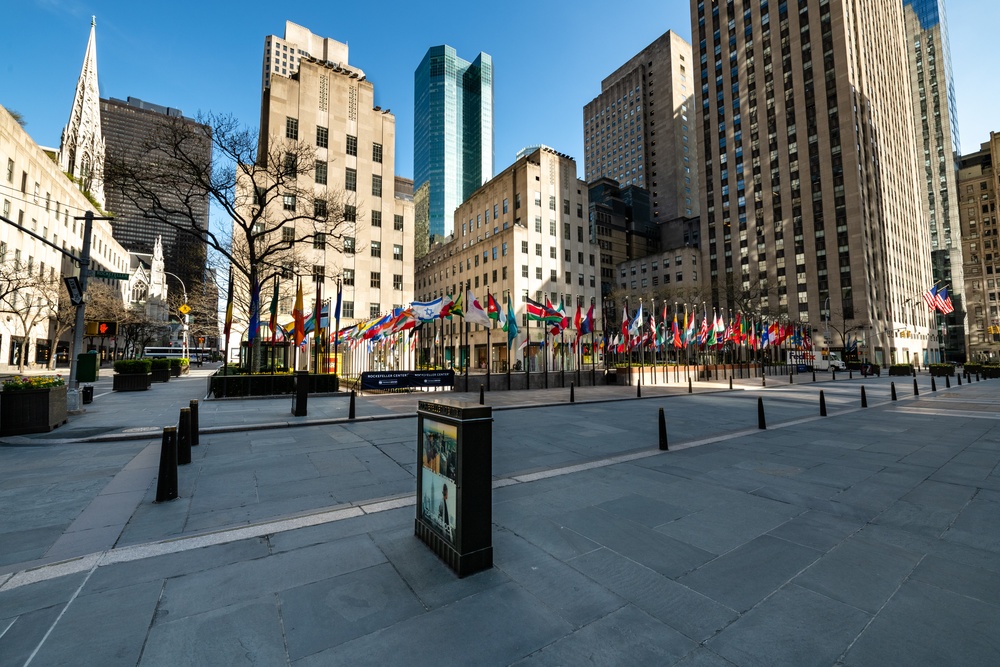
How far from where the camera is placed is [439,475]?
13.4ft

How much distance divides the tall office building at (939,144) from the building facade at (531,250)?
90.6 metres

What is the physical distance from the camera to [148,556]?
410 cm

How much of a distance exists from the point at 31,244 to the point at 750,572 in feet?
218

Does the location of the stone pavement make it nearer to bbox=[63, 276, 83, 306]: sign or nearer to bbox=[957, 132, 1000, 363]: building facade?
bbox=[63, 276, 83, 306]: sign

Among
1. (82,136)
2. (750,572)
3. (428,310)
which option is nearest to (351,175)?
(428,310)

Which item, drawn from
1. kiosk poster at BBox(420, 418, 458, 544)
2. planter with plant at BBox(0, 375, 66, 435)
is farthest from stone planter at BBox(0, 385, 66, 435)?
kiosk poster at BBox(420, 418, 458, 544)

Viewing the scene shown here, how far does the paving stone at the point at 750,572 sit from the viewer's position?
11.0ft

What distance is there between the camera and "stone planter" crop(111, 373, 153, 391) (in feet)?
73.3

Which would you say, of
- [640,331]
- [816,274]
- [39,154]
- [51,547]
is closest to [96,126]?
[39,154]

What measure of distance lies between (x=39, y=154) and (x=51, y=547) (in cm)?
6536

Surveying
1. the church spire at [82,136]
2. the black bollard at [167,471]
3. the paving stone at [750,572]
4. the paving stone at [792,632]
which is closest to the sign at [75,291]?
the black bollard at [167,471]

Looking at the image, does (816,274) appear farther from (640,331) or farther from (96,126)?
(96,126)

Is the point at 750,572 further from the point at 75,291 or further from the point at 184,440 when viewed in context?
the point at 75,291

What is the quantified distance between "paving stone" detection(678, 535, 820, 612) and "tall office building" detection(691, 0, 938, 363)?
6236cm
